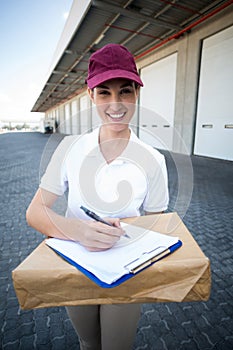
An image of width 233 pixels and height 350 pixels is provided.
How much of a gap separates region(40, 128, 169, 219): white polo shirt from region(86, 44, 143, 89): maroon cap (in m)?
0.22

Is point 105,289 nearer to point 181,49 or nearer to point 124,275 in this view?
point 124,275

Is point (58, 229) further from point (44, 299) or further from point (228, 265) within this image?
point (228, 265)

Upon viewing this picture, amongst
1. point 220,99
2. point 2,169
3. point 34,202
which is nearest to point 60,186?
point 34,202

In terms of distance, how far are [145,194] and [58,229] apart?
1.08 feet

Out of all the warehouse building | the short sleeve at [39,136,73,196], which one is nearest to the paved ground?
the short sleeve at [39,136,73,196]

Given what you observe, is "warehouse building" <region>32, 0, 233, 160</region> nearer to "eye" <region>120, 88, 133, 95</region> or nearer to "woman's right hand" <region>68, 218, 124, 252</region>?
"eye" <region>120, 88, 133, 95</region>

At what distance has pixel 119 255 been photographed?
0.52 m

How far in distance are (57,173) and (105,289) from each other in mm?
425

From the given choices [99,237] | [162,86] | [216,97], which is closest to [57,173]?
[99,237]

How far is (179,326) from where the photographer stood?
113cm

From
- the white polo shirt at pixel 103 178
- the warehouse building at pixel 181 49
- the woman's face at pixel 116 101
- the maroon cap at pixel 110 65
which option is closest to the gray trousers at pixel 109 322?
the white polo shirt at pixel 103 178

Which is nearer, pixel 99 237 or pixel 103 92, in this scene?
pixel 99 237

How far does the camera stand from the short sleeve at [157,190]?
751 mm

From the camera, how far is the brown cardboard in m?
0.45
